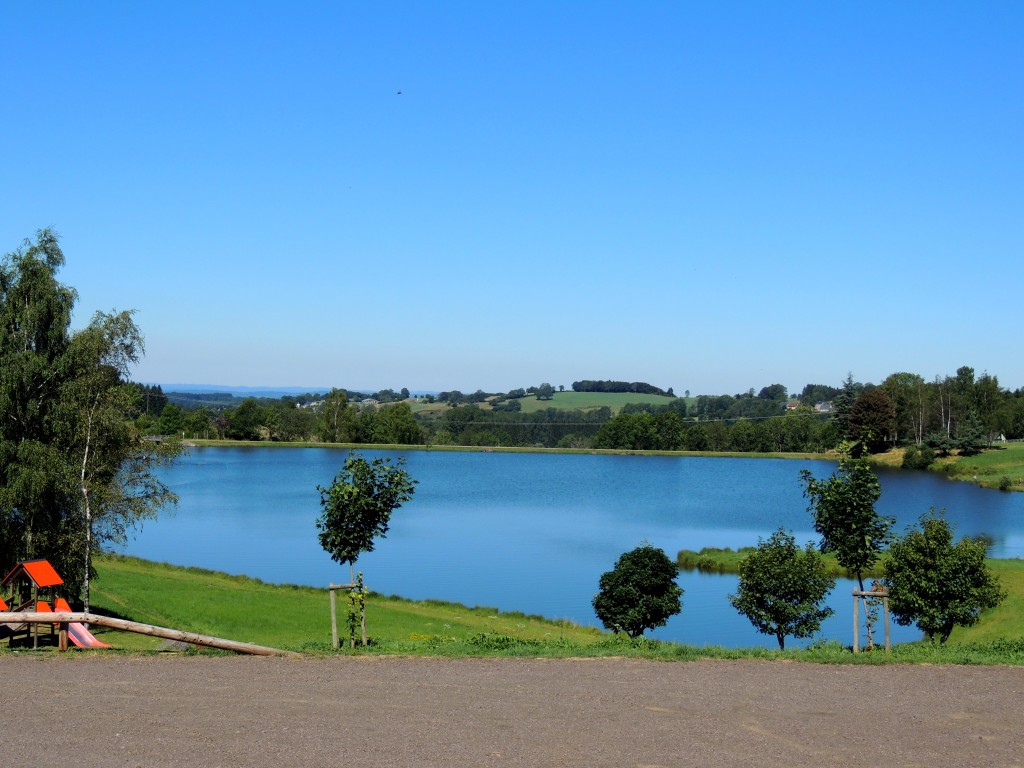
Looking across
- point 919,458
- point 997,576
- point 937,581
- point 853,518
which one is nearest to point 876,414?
point 919,458

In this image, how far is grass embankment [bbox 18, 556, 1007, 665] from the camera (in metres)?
15.1

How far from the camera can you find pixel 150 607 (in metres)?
32.2

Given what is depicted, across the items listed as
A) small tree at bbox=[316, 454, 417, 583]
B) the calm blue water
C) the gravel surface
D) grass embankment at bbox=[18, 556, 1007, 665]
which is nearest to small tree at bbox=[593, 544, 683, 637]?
grass embankment at bbox=[18, 556, 1007, 665]

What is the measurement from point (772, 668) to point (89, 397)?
22.0 meters

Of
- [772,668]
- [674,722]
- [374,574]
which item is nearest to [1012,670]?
[772,668]

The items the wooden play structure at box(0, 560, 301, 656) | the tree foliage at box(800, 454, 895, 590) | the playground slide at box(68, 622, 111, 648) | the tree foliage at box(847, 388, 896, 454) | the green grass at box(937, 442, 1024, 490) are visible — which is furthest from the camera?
the tree foliage at box(847, 388, 896, 454)

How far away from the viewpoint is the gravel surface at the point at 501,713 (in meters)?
10.2

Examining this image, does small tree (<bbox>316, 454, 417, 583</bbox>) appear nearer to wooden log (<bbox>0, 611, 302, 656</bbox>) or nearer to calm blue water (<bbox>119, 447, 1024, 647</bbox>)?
wooden log (<bbox>0, 611, 302, 656</bbox>)

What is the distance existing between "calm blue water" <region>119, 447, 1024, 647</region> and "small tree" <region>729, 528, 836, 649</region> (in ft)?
17.7

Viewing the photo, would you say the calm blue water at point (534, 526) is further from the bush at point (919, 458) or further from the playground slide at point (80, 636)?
the playground slide at point (80, 636)

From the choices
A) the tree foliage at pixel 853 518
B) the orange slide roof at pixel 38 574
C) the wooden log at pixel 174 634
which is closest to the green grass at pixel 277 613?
the orange slide roof at pixel 38 574

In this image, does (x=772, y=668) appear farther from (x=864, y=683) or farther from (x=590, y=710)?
(x=590, y=710)

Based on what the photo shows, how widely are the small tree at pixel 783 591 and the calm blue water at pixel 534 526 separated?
17.7 ft

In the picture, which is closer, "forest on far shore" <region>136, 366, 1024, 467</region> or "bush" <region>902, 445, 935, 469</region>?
"bush" <region>902, 445, 935, 469</region>
